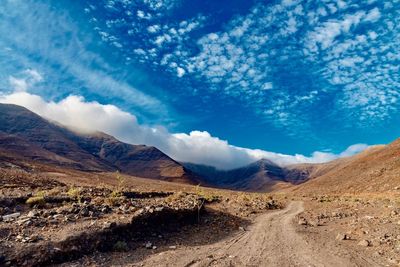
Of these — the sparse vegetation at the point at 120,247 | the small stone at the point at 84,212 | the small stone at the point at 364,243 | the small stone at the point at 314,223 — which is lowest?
the sparse vegetation at the point at 120,247

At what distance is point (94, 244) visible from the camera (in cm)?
1264

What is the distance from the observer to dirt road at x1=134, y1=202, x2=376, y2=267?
12.3 meters

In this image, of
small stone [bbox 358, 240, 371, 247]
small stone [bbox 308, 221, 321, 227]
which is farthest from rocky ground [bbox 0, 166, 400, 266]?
small stone [bbox 308, 221, 321, 227]

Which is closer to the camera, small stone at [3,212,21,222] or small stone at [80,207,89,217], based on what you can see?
small stone at [3,212,21,222]

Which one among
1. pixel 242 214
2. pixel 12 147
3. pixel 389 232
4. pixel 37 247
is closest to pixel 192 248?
pixel 37 247

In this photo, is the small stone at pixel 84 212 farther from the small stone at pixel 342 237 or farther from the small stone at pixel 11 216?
the small stone at pixel 342 237

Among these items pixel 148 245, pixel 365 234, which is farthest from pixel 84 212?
pixel 365 234

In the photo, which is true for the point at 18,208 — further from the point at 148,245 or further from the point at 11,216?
the point at 148,245

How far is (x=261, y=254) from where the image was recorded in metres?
13.7

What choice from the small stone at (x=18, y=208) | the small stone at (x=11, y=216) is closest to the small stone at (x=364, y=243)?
the small stone at (x=11, y=216)

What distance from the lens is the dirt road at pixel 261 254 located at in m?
12.3

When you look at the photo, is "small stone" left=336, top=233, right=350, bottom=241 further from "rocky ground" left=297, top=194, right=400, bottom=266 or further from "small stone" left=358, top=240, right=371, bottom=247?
"small stone" left=358, top=240, right=371, bottom=247

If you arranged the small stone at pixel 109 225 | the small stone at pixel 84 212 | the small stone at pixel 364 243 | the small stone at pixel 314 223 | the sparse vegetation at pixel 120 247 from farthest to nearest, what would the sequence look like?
the small stone at pixel 314 223 → the small stone at pixel 364 243 → the small stone at pixel 84 212 → the small stone at pixel 109 225 → the sparse vegetation at pixel 120 247

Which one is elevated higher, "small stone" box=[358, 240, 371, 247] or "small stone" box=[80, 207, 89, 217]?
"small stone" box=[358, 240, 371, 247]
